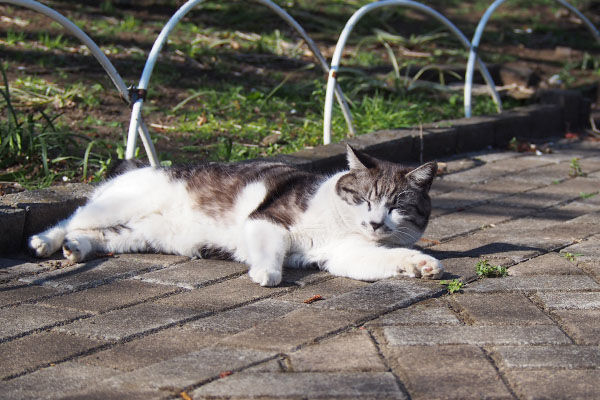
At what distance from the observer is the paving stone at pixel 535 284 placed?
311 cm

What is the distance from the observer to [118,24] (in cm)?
822

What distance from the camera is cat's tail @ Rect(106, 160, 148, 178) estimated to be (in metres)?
4.22

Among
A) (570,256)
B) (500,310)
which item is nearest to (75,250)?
(500,310)

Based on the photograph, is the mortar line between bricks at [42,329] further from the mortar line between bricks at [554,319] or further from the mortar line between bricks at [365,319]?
the mortar line between bricks at [554,319]

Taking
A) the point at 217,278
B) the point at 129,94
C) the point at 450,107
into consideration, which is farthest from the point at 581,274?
the point at 450,107

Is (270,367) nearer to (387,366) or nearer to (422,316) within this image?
(387,366)

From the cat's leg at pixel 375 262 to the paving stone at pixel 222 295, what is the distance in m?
0.35

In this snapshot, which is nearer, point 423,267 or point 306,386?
point 306,386

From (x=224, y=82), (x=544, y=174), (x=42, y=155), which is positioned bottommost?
(x=544, y=174)

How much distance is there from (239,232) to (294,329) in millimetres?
1205

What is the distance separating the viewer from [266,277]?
10.6 ft

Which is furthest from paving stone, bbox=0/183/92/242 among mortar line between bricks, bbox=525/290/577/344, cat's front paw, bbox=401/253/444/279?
mortar line between bricks, bbox=525/290/577/344

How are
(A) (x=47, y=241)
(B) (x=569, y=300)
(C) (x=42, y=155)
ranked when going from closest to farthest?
(B) (x=569, y=300), (A) (x=47, y=241), (C) (x=42, y=155)

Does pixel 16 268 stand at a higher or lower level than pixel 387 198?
lower
